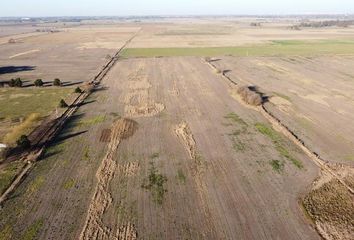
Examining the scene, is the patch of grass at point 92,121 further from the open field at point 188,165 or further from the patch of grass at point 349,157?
the patch of grass at point 349,157

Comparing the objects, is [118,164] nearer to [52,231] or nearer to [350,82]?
[52,231]

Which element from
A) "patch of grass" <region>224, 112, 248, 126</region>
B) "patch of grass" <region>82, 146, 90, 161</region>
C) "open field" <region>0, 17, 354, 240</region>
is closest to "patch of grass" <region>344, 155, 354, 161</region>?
"open field" <region>0, 17, 354, 240</region>

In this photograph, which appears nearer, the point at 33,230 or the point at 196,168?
the point at 33,230

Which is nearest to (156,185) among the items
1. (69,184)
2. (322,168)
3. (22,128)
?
(69,184)

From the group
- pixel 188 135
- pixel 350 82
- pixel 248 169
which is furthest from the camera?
pixel 350 82

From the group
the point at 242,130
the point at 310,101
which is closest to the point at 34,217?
the point at 242,130

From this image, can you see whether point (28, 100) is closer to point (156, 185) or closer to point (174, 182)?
point (156, 185)
